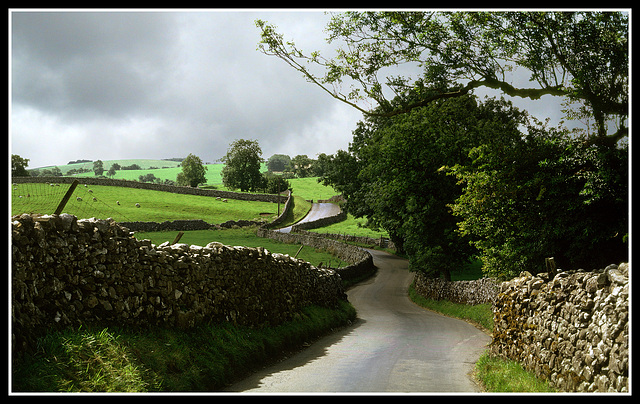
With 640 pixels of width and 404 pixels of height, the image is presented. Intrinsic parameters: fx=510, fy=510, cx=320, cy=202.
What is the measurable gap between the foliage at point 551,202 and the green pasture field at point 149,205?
29.8m

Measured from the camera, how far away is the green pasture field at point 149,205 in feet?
148

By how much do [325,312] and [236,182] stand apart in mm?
88233

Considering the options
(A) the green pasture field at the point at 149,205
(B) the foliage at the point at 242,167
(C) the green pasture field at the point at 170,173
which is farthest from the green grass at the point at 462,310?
(C) the green pasture field at the point at 170,173

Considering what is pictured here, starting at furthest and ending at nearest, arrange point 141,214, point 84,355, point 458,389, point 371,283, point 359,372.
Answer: point 141,214 < point 371,283 < point 359,372 < point 458,389 < point 84,355

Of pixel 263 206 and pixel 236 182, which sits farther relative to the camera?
pixel 236 182

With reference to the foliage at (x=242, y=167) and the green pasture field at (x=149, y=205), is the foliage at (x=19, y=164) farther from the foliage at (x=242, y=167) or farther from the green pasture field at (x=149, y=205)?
the foliage at (x=242, y=167)

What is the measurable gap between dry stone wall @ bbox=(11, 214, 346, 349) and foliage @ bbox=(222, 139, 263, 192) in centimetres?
9262

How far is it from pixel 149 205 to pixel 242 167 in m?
48.8

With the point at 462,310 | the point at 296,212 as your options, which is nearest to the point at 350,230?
the point at 296,212

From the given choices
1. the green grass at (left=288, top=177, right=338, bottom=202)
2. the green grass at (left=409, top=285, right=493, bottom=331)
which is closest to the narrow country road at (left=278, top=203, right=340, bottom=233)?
the green grass at (left=288, top=177, right=338, bottom=202)

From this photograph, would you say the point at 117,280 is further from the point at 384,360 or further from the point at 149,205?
the point at 149,205

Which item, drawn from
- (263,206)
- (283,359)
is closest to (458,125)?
(283,359)

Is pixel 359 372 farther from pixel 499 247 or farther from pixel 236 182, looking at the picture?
pixel 236 182

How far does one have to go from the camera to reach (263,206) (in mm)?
82250
